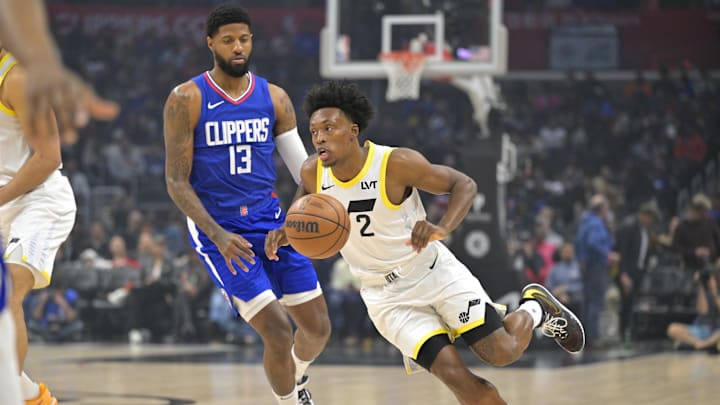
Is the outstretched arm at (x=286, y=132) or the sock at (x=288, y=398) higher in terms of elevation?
the outstretched arm at (x=286, y=132)

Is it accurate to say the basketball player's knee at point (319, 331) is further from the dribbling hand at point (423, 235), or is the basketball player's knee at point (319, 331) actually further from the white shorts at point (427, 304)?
the dribbling hand at point (423, 235)

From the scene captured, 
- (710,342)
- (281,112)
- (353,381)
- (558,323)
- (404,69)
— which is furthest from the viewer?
(404,69)

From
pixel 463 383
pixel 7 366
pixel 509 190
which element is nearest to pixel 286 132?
pixel 463 383

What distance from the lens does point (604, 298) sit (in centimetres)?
1229

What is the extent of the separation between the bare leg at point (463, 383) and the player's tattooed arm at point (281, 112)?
157 centimetres

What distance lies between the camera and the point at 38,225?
16.1 ft

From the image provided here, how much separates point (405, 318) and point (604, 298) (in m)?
7.70

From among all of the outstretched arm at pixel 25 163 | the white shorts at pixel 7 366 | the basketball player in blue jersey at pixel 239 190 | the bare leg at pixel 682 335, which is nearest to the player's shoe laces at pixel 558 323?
the basketball player in blue jersey at pixel 239 190

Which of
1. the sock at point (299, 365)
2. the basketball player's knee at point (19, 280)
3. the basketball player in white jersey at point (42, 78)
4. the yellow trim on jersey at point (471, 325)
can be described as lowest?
the sock at point (299, 365)

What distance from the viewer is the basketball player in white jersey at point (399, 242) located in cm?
504

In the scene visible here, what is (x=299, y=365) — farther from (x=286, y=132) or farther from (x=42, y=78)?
(x=42, y=78)

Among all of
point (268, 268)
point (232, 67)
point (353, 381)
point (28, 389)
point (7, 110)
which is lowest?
point (353, 381)

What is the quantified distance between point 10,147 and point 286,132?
1444mm

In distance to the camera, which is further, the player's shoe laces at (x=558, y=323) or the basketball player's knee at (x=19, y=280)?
the player's shoe laces at (x=558, y=323)
